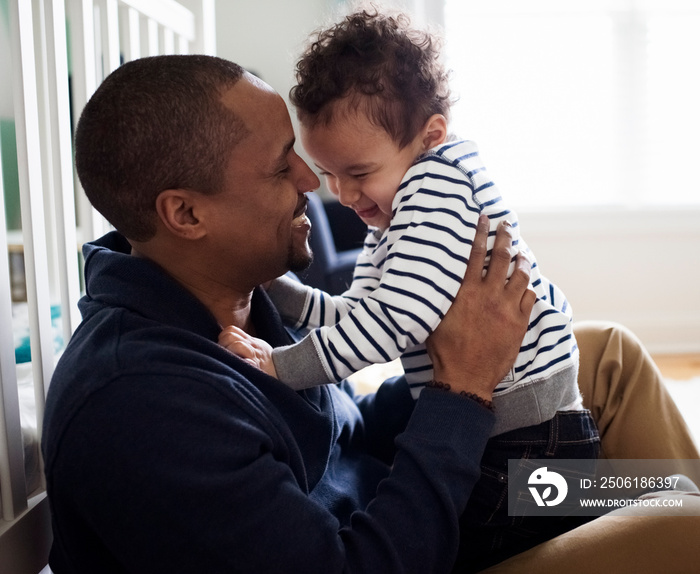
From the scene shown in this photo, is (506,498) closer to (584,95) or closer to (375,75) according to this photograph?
(375,75)

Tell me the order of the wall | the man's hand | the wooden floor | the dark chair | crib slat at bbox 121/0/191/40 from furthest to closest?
the wall, the wooden floor, the dark chair, crib slat at bbox 121/0/191/40, the man's hand

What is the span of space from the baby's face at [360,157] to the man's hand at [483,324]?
0.69 ft

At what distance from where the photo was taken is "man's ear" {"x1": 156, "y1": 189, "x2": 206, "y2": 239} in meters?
1.10

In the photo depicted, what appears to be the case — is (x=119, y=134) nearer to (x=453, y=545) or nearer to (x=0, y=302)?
(x=0, y=302)

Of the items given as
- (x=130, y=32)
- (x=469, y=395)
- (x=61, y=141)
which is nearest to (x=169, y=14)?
(x=130, y=32)

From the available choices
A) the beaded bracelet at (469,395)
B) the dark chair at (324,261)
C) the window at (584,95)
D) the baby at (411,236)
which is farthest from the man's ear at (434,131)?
the window at (584,95)

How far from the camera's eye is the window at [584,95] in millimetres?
3844

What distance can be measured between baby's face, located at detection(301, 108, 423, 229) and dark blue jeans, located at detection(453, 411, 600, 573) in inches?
19.1

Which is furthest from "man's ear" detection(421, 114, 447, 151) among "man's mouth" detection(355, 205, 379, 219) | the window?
the window

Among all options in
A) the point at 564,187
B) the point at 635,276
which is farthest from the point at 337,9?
the point at 635,276

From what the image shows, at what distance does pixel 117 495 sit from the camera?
32.5 inches

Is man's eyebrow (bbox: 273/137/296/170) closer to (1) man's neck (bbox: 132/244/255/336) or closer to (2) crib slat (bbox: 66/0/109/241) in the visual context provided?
(1) man's neck (bbox: 132/244/255/336)

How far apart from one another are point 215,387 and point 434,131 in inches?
26.9

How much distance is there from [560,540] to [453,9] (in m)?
3.51
